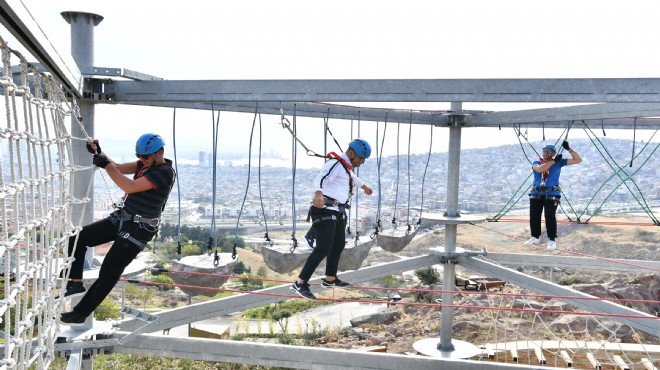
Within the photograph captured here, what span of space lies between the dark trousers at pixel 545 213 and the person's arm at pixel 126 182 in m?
4.67

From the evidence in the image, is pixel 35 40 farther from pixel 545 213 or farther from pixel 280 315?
pixel 280 315

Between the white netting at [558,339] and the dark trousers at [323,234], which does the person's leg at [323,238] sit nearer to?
the dark trousers at [323,234]

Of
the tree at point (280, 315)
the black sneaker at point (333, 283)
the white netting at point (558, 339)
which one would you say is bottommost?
the tree at point (280, 315)

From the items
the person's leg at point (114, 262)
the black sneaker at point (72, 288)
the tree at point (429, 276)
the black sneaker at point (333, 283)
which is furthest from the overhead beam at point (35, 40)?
the tree at point (429, 276)

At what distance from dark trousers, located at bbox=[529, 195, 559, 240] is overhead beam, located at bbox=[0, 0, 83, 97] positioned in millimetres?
5058

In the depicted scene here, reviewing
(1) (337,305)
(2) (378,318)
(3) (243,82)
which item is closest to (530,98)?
(3) (243,82)

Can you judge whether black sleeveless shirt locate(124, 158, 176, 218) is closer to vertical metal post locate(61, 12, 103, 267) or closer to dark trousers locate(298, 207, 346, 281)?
vertical metal post locate(61, 12, 103, 267)

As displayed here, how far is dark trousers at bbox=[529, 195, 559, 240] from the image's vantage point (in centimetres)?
746

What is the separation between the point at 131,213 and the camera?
460 cm

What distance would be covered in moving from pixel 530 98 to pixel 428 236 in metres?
40.6

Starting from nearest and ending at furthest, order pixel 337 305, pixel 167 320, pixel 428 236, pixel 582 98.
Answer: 1. pixel 582 98
2. pixel 167 320
3. pixel 337 305
4. pixel 428 236

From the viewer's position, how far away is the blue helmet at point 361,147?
18.5 feet

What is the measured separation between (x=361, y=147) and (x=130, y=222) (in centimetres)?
202

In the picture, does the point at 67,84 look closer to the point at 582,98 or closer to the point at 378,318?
the point at 582,98
